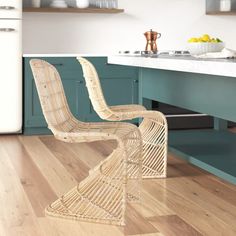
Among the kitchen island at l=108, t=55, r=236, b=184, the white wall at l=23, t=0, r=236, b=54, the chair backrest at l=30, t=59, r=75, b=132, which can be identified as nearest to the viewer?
the chair backrest at l=30, t=59, r=75, b=132

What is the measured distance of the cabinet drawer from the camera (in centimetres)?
519

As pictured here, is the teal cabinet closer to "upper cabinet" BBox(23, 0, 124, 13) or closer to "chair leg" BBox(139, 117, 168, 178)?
"upper cabinet" BBox(23, 0, 124, 13)

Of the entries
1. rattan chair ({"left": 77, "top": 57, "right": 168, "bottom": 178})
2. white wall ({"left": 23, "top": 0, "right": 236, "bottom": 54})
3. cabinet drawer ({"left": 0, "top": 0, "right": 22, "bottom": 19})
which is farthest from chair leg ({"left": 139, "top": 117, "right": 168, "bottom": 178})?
white wall ({"left": 23, "top": 0, "right": 236, "bottom": 54})

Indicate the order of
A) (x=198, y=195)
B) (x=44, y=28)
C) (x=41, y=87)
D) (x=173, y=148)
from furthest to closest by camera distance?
(x=44, y=28) < (x=173, y=148) < (x=198, y=195) < (x=41, y=87)

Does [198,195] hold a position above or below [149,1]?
below

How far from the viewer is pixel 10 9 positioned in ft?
17.1

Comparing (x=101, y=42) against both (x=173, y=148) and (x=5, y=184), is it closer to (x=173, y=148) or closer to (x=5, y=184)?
(x=173, y=148)

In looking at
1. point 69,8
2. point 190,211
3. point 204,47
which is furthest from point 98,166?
point 69,8

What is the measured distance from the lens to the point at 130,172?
12.0 ft

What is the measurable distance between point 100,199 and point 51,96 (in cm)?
62

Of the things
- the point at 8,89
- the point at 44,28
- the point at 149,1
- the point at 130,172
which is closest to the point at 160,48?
the point at 149,1

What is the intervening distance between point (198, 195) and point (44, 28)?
3407 millimetres

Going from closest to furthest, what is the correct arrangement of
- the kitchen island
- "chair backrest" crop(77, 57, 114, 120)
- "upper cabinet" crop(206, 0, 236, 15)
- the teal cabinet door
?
the kitchen island
"chair backrest" crop(77, 57, 114, 120)
the teal cabinet door
"upper cabinet" crop(206, 0, 236, 15)

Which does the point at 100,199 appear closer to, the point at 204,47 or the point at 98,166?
the point at 98,166
